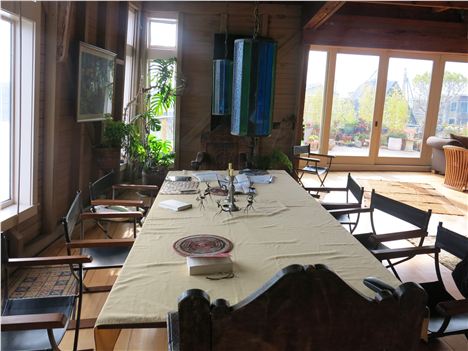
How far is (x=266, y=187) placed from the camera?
10.3ft

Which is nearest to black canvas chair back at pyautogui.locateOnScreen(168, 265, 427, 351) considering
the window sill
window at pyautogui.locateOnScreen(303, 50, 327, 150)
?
the window sill

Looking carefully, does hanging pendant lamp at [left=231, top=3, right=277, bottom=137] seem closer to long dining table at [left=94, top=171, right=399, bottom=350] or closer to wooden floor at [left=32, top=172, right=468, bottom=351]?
long dining table at [left=94, top=171, right=399, bottom=350]

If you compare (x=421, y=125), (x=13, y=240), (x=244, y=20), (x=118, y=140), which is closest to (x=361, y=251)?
(x=13, y=240)

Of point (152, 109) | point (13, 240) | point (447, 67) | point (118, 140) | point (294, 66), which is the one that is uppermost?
point (447, 67)

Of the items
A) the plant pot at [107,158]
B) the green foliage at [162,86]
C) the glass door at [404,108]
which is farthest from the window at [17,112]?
the glass door at [404,108]

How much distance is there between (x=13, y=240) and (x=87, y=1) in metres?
2.72

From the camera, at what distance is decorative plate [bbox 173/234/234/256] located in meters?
1.80

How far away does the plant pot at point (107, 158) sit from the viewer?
186 inches

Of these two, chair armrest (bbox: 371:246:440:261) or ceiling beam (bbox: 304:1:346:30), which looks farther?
ceiling beam (bbox: 304:1:346:30)

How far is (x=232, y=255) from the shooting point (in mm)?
1787

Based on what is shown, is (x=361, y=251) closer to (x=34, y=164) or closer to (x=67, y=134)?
(x=34, y=164)

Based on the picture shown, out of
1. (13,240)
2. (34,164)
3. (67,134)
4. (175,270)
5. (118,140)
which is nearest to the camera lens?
(175,270)

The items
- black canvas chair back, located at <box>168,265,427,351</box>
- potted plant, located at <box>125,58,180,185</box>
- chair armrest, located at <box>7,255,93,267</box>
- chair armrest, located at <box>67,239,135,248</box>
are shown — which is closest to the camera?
black canvas chair back, located at <box>168,265,427,351</box>

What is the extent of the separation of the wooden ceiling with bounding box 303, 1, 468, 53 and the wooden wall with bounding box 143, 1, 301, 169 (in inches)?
13.5
